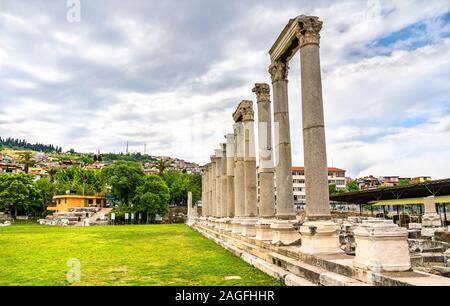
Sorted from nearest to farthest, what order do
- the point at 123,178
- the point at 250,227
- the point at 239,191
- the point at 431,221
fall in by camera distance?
the point at 250,227
the point at 239,191
the point at 431,221
the point at 123,178

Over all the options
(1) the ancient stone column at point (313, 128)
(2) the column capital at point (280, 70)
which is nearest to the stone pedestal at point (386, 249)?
(1) the ancient stone column at point (313, 128)

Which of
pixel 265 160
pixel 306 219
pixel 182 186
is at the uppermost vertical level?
pixel 182 186

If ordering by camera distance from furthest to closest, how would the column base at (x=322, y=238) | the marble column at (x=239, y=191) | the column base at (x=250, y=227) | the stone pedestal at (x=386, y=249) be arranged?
1. the marble column at (x=239, y=191)
2. the column base at (x=250, y=227)
3. the column base at (x=322, y=238)
4. the stone pedestal at (x=386, y=249)

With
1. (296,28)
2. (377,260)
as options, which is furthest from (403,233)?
(296,28)

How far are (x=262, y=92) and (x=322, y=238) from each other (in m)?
9.79

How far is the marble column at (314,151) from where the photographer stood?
36.6 ft

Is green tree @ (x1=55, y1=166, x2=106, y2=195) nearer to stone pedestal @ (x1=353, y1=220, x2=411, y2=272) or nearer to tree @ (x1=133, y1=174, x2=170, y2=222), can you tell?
tree @ (x1=133, y1=174, x2=170, y2=222)

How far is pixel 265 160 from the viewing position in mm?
18109

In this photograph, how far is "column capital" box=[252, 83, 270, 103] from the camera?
18.9m

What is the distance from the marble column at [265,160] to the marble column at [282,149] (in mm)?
2017

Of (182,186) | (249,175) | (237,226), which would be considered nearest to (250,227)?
(237,226)

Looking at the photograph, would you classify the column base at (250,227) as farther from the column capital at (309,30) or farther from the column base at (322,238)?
the column capital at (309,30)

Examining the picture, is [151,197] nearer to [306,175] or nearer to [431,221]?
[431,221]

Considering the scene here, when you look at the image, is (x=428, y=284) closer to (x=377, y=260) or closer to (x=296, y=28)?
(x=377, y=260)
